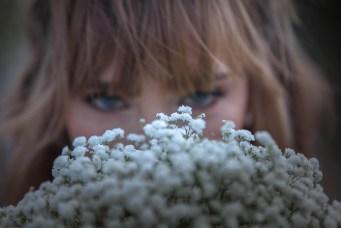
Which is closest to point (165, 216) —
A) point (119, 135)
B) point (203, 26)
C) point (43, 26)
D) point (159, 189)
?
point (159, 189)

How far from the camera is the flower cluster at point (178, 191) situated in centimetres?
43

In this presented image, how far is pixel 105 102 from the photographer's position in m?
0.76

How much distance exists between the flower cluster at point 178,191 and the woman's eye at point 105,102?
0.26 metres

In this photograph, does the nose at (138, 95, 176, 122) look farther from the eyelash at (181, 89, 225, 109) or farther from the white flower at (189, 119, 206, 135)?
the white flower at (189, 119, 206, 135)

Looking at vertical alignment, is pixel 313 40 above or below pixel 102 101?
above

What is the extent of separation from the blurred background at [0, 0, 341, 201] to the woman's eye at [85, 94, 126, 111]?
8.0 inches

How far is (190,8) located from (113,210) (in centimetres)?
40

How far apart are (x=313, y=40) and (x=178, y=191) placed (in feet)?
1.99

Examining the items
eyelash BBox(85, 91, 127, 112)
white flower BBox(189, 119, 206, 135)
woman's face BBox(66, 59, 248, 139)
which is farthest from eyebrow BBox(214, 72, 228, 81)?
white flower BBox(189, 119, 206, 135)

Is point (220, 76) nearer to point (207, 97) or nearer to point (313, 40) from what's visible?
point (207, 97)

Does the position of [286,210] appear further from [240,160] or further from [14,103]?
[14,103]

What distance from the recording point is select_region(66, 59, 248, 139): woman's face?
2.37 feet

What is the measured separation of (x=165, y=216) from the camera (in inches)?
16.9

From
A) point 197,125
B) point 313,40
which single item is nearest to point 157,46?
point 197,125
